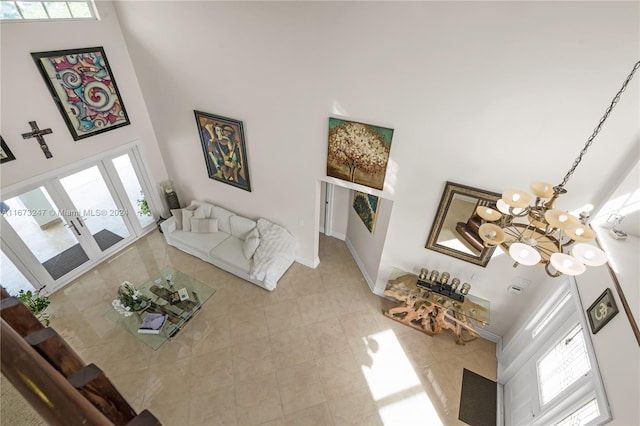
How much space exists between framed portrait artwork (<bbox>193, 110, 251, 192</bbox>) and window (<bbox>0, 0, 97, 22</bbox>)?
2124 millimetres

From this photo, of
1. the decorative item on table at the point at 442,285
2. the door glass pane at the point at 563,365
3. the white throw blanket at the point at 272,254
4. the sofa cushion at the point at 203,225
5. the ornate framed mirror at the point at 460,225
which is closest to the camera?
the door glass pane at the point at 563,365

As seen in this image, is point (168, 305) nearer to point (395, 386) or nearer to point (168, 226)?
point (168, 226)

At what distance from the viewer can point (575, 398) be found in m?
2.71

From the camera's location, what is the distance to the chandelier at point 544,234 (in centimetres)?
186

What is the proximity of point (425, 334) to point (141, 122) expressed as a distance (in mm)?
6608

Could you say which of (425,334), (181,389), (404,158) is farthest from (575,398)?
(181,389)

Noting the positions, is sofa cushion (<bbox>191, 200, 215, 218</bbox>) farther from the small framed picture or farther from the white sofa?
the small framed picture

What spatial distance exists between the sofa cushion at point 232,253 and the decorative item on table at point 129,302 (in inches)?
56.8

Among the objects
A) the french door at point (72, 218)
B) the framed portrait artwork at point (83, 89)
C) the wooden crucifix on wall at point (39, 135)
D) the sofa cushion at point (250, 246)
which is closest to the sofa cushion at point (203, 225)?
the sofa cushion at point (250, 246)

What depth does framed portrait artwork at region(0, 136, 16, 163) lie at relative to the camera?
4186 millimetres

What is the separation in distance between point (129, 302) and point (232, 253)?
5.96 ft

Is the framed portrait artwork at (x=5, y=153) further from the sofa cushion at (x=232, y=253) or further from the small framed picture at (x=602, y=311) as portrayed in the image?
the small framed picture at (x=602, y=311)

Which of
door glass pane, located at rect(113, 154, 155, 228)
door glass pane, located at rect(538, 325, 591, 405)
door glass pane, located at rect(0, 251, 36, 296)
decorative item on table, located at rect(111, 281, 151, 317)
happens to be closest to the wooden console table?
door glass pane, located at rect(538, 325, 591, 405)

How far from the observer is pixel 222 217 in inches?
243
